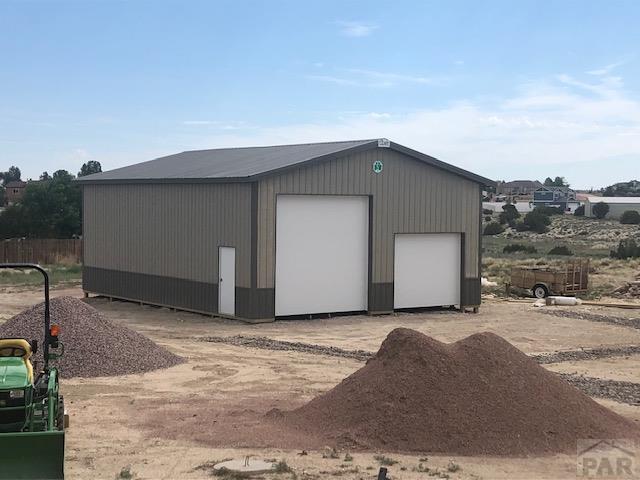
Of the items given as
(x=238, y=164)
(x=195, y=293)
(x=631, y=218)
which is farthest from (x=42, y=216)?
(x=631, y=218)

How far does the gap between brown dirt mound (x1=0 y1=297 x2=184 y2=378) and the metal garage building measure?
6113mm

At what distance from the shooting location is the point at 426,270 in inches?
1006

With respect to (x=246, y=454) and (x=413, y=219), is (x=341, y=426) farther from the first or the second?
(x=413, y=219)

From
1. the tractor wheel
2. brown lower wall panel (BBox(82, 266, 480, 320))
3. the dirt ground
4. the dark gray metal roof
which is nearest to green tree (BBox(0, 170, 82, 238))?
the dark gray metal roof

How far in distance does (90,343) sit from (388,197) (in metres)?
11.4

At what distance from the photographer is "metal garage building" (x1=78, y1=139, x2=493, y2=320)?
2245 cm

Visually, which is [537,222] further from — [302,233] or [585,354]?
[585,354]

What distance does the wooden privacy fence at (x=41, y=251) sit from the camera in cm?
4312

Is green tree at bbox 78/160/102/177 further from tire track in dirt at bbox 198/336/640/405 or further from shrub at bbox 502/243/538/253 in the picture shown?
tire track in dirt at bbox 198/336/640/405

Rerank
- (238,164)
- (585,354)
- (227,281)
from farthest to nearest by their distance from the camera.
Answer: (238,164) → (227,281) → (585,354)

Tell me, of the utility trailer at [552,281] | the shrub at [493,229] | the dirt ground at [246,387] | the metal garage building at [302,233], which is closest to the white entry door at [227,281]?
the metal garage building at [302,233]

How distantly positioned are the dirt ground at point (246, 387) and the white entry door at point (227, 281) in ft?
2.25

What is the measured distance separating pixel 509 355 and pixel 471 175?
15.3 meters

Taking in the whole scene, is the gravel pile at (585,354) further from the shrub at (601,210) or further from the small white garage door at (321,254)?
the shrub at (601,210)
